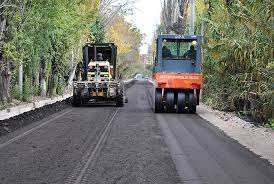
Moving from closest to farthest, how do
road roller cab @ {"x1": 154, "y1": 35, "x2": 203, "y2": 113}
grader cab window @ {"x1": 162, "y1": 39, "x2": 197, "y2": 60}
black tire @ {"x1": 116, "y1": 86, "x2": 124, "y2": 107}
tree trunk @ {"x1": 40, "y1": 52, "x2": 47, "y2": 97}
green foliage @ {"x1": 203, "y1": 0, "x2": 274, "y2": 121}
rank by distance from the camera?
green foliage @ {"x1": 203, "y1": 0, "x2": 274, "y2": 121}, road roller cab @ {"x1": 154, "y1": 35, "x2": 203, "y2": 113}, grader cab window @ {"x1": 162, "y1": 39, "x2": 197, "y2": 60}, black tire @ {"x1": 116, "y1": 86, "x2": 124, "y2": 107}, tree trunk @ {"x1": 40, "y1": 52, "x2": 47, "y2": 97}

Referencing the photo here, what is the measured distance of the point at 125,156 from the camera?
11273mm

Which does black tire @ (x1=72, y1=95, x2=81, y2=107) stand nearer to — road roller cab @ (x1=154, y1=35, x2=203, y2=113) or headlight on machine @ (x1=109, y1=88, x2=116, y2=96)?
headlight on machine @ (x1=109, y1=88, x2=116, y2=96)

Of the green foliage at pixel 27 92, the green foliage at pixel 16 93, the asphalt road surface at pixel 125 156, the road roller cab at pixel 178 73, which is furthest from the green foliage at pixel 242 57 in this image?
the green foliage at pixel 16 93

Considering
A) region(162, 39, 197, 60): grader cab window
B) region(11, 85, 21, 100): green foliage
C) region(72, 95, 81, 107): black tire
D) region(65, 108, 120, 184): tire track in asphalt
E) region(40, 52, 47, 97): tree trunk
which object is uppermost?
region(162, 39, 197, 60): grader cab window

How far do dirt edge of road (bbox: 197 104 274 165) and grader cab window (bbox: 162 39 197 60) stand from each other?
321cm

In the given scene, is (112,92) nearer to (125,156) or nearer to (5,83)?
(5,83)

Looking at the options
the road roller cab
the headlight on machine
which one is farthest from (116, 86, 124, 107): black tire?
the road roller cab

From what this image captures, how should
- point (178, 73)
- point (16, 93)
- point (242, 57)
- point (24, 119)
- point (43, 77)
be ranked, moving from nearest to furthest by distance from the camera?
point (24, 119)
point (242, 57)
point (178, 73)
point (16, 93)
point (43, 77)

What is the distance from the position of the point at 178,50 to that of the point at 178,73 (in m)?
1.44

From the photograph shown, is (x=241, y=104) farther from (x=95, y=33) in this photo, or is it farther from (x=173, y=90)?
(x=95, y=33)

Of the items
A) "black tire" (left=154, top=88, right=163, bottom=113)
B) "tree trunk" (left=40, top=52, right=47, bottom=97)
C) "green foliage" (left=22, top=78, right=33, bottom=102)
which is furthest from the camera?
"tree trunk" (left=40, top=52, right=47, bottom=97)

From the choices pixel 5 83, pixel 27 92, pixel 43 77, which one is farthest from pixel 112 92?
pixel 43 77

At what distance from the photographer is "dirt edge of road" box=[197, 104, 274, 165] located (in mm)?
12404

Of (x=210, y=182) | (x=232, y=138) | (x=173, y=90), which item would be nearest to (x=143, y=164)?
(x=210, y=182)
